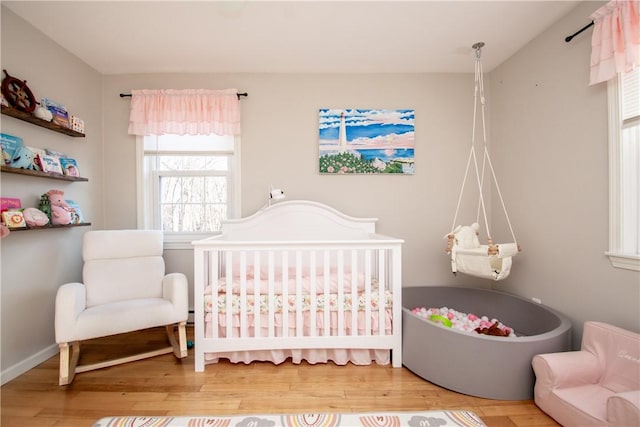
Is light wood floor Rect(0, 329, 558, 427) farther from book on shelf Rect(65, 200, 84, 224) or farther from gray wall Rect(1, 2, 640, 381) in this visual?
book on shelf Rect(65, 200, 84, 224)

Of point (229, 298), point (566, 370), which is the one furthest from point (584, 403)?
point (229, 298)

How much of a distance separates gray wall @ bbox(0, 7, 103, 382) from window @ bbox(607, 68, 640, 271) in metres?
3.66

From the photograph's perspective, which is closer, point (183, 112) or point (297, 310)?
point (297, 310)

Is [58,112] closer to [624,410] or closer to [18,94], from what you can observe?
[18,94]

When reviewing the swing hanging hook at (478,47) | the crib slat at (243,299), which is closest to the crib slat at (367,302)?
the crib slat at (243,299)

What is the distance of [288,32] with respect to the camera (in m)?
2.16

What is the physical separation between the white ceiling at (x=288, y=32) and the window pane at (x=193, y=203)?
1.03 metres

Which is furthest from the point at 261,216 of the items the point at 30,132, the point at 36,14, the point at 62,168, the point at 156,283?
the point at 36,14

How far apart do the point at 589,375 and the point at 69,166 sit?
11.9 feet

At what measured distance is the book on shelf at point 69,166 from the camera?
2273mm

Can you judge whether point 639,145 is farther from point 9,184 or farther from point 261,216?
point 9,184

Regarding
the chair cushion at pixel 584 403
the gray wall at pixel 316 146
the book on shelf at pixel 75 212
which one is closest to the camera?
the chair cushion at pixel 584 403

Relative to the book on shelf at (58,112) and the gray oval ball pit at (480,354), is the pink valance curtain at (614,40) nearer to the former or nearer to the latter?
the gray oval ball pit at (480,354)

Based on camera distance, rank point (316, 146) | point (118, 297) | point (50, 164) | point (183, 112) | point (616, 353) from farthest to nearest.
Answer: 1. point (316, 146)
2. point (183, 112)
3. point (118, 297)
4. point (50, 164)
5. point (616, 353)
